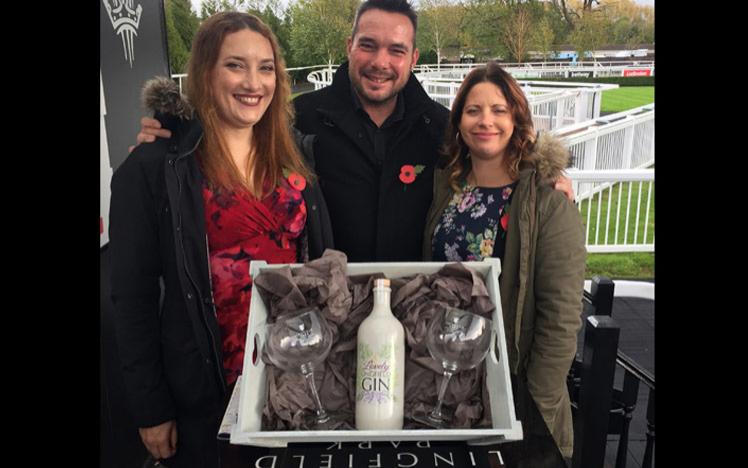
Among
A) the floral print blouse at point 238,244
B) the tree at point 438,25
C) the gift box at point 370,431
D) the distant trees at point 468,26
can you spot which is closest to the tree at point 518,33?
the distant trees at point 468,26

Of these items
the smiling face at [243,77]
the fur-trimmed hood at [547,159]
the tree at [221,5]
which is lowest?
the fur-trimmed hood at [547,159]

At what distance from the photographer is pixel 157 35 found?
94.7 inches

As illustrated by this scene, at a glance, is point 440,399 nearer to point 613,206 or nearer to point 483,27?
point 483,27

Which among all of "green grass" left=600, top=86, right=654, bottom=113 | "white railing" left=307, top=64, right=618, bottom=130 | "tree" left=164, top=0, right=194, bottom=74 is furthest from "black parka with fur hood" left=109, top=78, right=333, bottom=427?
"green grass" left=600, top=86, right=654, bottom=113

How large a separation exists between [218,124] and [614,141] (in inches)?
162

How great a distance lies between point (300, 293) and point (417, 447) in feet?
1.17

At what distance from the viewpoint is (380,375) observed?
908 mm

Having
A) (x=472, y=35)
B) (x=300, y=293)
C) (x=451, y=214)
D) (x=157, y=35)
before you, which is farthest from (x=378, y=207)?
(x=157, y=35)

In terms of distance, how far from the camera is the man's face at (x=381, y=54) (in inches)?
66.9

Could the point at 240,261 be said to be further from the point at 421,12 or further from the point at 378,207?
the point at 421,12

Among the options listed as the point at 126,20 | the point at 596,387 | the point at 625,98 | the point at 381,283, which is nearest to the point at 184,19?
the point at 126,20

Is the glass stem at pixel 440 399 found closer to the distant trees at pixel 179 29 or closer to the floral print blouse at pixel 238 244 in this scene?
the floral print blouse at pixel 238 244

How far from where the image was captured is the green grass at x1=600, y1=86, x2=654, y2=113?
494 centimetres
